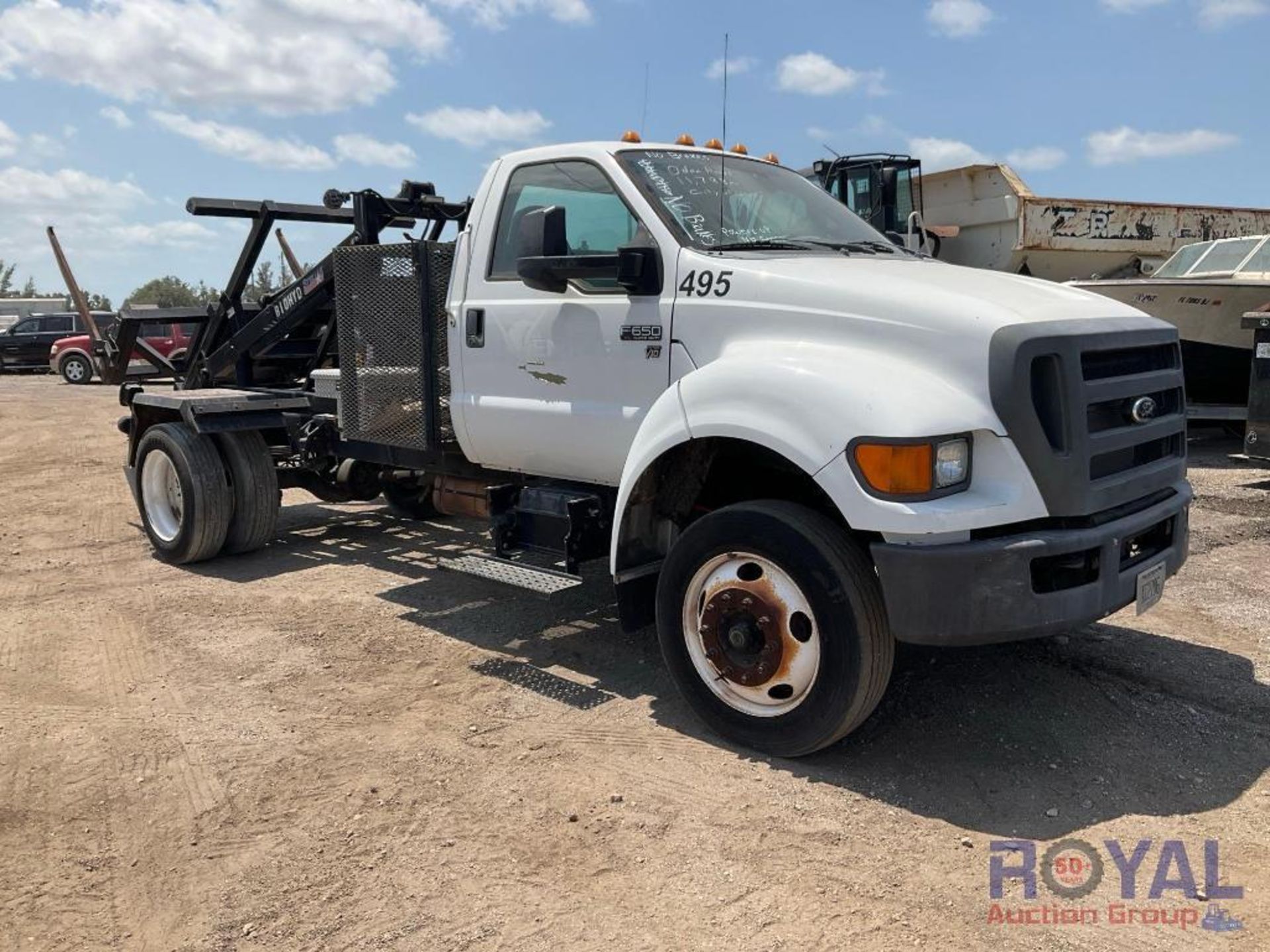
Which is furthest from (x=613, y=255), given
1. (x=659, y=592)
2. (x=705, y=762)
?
(x=705, y=762)

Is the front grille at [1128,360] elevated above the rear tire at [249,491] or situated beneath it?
elevated above

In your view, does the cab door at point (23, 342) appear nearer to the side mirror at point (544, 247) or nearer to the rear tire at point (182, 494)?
the rear tire at point (182, 494)

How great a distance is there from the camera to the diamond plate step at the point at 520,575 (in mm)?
4641

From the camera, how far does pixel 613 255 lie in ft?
14.3

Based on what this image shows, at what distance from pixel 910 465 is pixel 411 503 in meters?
5.75

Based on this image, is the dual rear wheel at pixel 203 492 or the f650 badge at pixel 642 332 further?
the dual rear wheel at pixel 203 492

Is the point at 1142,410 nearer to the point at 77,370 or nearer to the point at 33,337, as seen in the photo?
the point at 77,370

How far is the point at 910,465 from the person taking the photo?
3.37 metres

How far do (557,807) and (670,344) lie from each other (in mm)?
1896

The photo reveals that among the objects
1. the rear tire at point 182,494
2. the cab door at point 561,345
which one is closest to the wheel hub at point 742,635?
the cab door at point 561,345

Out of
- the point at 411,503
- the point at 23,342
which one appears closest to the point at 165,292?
the point at 23,342

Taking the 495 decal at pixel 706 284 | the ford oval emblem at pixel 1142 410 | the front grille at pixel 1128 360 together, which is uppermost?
the 495 decal at pixel 706 284

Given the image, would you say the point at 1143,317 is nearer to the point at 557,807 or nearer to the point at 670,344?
the point at 670,344

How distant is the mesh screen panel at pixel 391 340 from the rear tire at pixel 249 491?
1222 mm
